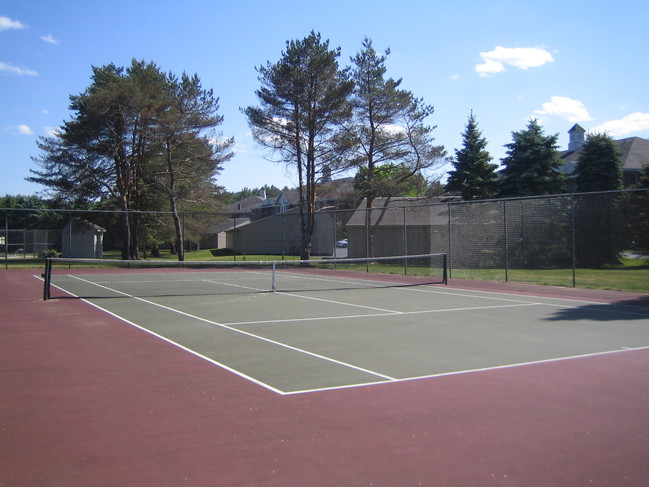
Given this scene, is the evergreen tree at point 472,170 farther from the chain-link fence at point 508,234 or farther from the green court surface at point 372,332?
the green court surface at point 372,332

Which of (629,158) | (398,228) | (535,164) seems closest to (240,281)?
(398,228)

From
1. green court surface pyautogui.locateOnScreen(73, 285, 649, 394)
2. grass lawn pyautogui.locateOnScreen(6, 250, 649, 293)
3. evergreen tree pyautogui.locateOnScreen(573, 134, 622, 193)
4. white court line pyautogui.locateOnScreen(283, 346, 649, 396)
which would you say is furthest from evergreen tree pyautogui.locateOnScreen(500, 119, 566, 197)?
white court line pyautogui.locateOnScreen(283, 346, 649, 396)

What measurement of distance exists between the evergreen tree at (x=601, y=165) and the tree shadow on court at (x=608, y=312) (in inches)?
937

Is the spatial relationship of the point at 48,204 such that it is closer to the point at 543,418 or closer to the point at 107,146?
the point at 107,146

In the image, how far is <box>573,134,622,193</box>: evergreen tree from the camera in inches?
1416

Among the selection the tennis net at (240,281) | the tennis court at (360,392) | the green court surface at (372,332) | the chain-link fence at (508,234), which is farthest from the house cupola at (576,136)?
the tennis court at (360,392)

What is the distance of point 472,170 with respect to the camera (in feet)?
134

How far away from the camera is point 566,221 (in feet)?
83.1

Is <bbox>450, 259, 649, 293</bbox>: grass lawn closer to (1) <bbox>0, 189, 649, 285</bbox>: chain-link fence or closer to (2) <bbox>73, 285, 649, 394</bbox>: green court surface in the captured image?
(1) <bbox>0, 189, 649, 285</bbox>: chain-link fence

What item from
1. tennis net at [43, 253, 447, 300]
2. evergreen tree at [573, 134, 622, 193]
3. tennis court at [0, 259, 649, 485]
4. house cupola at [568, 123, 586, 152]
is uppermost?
house cupola at [568, 123, 586, 152]

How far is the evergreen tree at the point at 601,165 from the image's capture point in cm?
3597

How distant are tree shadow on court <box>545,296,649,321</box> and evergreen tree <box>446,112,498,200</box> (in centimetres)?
2627

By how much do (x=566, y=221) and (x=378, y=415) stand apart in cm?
2255

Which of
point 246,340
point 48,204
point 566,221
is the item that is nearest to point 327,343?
point 246,340
